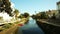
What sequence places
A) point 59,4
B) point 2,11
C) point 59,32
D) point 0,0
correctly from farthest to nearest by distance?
point 59,4 < point 2,11 < point 0,0 < point 59,32

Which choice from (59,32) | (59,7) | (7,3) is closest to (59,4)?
(59,7)

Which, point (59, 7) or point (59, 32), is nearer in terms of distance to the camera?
point (59, 32)

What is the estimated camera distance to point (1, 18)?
65562mm

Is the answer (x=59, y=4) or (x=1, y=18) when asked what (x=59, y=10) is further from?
(x=1, y=18)

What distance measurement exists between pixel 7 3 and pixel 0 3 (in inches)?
206

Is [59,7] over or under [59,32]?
over

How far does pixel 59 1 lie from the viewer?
73938mm

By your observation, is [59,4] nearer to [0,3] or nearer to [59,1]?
[59,1]

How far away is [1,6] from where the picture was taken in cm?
6531

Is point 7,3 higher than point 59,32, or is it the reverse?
point 7,3

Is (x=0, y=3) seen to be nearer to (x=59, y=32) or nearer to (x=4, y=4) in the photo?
(x=4, y=4)

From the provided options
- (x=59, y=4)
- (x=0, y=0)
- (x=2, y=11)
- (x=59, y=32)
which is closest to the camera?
(x=59, y=32)

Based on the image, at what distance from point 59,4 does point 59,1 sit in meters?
3.51

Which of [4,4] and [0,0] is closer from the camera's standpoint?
[0,0]
